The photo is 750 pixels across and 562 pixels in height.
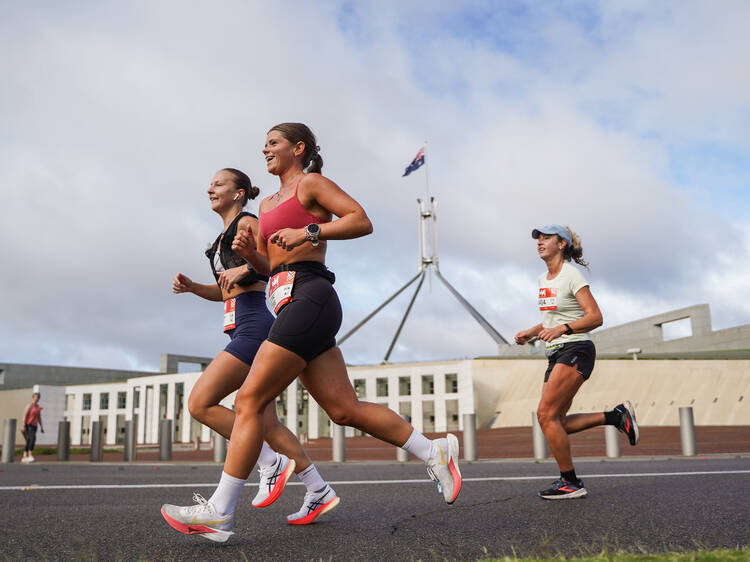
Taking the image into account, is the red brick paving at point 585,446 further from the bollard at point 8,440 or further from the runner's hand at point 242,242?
the runner's hand at point 242,242

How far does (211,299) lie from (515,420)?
68.6 ft

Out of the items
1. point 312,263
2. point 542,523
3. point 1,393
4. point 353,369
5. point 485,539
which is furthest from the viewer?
point 1,393

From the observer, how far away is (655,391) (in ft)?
77.7

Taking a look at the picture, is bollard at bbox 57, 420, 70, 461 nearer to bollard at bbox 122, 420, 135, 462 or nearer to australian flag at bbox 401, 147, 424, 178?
bollard at bbox 122, 420, 135, 462

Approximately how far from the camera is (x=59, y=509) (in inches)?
178

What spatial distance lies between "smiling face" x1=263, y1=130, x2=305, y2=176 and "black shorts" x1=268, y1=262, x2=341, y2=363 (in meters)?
0.60

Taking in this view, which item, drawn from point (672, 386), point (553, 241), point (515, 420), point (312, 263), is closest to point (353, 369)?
point (515, 420)

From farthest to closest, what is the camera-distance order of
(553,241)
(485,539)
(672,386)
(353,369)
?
(353,369) → (672,386) → (553,241) → (485,539)

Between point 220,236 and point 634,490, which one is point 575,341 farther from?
point 220,236

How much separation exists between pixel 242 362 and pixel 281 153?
120 cm

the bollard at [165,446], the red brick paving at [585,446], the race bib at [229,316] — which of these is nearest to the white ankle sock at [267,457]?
the race bib at [229,316]

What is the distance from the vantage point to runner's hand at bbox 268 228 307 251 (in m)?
3.04

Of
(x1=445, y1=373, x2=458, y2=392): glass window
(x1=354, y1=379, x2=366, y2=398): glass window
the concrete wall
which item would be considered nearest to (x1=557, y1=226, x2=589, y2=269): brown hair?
the concrete wall

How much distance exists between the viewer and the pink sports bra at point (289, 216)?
337cm
